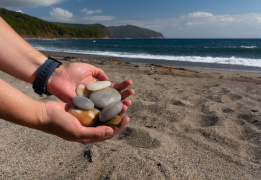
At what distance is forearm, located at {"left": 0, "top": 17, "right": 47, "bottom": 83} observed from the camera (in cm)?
197

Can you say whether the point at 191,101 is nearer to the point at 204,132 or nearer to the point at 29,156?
the point at 204,132

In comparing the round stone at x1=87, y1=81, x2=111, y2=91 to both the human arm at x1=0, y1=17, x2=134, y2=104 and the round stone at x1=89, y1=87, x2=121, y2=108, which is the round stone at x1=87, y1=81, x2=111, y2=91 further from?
the human arm at x1=0, y1=17, x2=134, y2=104

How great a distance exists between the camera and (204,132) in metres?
2.65

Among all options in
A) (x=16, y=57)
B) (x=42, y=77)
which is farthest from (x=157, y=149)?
(x=16, y=57)

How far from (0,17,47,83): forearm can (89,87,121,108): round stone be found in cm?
66

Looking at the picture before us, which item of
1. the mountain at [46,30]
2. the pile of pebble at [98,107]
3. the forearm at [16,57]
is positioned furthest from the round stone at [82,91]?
the mountain at [46,30]

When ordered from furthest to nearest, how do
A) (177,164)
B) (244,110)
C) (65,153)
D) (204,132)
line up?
(244,110) < (204,132) < (65,153) < (177,164)

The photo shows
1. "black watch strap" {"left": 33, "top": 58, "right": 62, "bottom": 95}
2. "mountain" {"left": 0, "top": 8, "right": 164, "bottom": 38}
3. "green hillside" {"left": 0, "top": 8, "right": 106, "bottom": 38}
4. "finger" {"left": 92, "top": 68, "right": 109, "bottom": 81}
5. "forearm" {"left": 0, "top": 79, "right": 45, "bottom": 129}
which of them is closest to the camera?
"forearm" {"left": 0, "top": 79, "right": 45, "bottom": 129}

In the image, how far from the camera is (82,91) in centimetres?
215

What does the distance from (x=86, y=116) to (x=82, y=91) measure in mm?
453

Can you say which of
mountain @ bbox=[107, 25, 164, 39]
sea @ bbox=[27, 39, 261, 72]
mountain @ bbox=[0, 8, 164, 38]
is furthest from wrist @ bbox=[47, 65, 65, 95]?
mountain @ bbox=[107, 25, 164, 39]

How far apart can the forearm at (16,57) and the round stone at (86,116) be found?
689 mm

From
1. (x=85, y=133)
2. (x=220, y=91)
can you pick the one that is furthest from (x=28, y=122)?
(x=220, y=91)

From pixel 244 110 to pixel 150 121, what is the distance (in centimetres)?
→ 157
